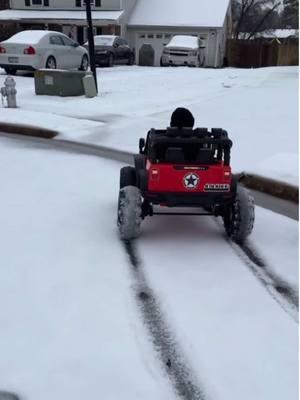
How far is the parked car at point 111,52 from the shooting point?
84.4 ft

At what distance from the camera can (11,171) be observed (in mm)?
7613

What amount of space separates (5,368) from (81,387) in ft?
1.63

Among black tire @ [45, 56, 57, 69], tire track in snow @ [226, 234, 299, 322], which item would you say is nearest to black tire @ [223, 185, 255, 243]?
tire track in snow @ [226, 234, 299, 322]

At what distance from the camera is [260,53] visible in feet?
108

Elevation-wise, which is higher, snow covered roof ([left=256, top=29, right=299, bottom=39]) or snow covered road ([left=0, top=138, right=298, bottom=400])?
snow covered roof ([left=256, top=29, right=299, bottom=39])

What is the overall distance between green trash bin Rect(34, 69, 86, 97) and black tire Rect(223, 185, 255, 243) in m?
10.7

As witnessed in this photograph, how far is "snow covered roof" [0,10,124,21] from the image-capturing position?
3241cm

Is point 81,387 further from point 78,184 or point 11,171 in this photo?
point 11,171

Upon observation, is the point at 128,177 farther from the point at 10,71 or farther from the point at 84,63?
the point at 84,63

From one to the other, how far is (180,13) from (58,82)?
888 inches

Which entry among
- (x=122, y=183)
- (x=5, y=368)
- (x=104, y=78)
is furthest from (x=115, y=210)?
(x=104, y=78)

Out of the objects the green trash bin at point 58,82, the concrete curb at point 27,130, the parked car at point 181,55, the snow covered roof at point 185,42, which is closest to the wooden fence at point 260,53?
the snow covered roof at point 185,42

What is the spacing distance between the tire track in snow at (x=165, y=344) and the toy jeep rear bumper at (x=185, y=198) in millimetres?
800

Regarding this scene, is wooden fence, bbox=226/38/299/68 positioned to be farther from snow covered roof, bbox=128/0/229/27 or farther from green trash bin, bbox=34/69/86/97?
green trash bin, bbox=34/69/86/97
